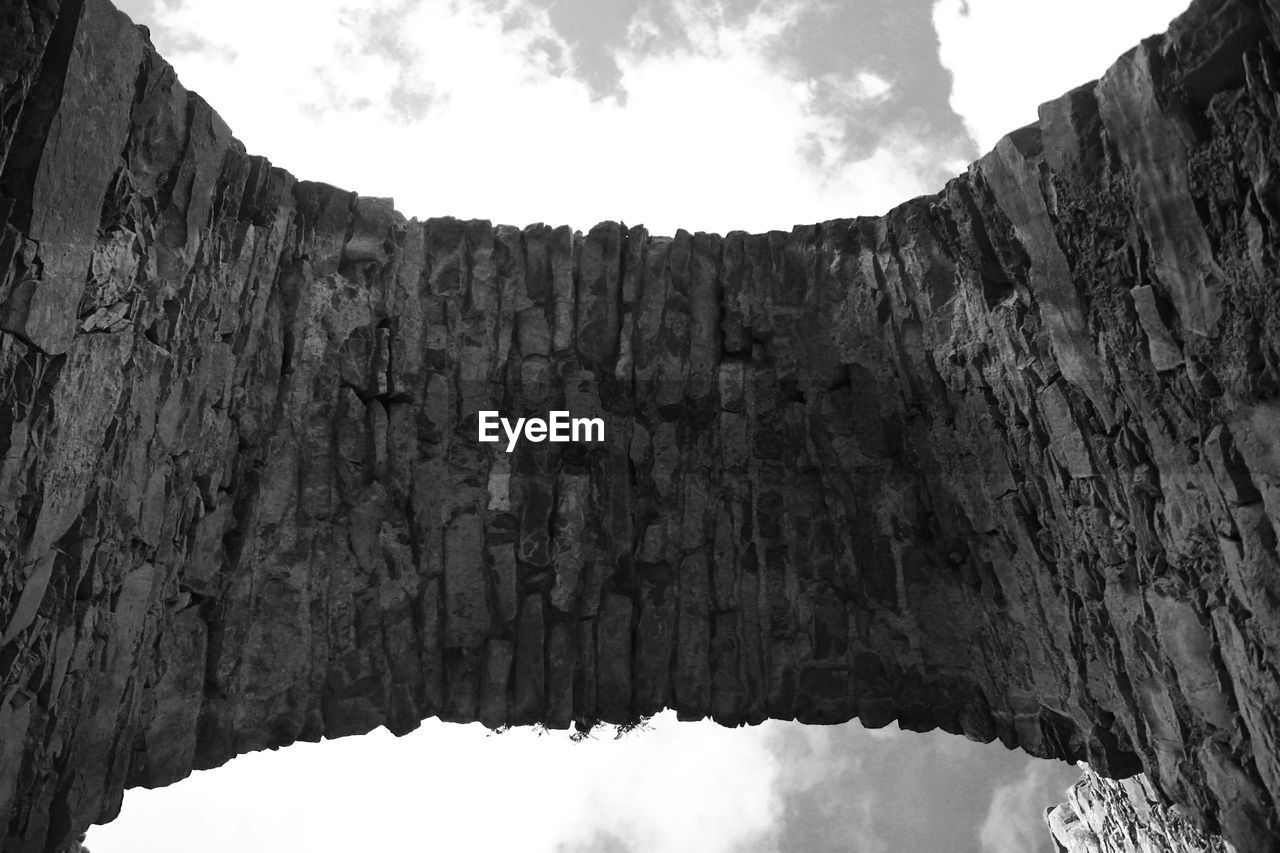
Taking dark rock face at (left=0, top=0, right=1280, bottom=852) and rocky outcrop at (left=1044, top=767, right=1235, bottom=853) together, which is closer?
dark rock face at (left=0, top=0, right=1280, bottom=852)

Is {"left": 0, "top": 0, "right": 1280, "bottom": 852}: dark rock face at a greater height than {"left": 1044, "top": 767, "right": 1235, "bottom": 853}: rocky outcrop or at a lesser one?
greater

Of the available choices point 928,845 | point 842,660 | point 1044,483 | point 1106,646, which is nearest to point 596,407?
point 842,660

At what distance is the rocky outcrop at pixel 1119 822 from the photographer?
1243 centimetres

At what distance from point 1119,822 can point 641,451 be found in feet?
31.0

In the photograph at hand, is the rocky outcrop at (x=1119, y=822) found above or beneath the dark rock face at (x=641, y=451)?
beneath

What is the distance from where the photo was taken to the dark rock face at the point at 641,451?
6.27m

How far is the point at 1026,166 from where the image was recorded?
7.58 meters

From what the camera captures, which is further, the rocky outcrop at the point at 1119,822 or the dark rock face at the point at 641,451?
the rocky outcrop at the point at 1119,822

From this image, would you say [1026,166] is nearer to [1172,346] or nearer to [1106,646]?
[1172,346]

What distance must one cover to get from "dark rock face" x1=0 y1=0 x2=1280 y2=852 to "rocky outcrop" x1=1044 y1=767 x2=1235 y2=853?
4362mm

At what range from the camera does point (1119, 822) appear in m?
14.5

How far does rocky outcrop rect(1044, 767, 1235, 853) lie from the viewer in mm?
12430

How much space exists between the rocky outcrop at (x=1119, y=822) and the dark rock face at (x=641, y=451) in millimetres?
4362

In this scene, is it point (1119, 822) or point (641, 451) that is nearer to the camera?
point (641, 451)
